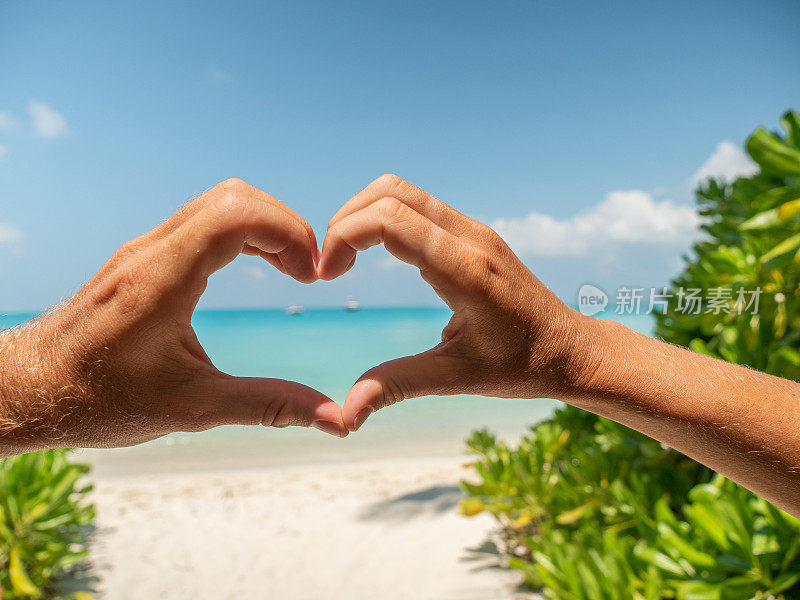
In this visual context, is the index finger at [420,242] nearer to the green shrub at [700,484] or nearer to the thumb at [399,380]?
the thumb at [399,380]

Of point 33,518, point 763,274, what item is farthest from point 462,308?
point 33,518

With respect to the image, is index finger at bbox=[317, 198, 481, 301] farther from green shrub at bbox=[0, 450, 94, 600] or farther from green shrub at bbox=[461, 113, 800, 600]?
green shrub at bbox=[0, 450, 94, 600]

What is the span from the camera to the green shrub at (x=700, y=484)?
229 centimetres

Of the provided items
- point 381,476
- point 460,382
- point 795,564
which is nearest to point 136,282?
point 460,382

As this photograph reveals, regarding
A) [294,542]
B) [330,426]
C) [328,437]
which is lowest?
[294,542]

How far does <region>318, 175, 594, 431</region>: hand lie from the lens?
1089mm

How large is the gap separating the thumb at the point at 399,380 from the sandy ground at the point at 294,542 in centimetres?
377

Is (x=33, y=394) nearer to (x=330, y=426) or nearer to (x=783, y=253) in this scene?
(x=330, y=426)

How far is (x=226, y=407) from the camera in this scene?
1.24 metres

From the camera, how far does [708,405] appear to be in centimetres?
120

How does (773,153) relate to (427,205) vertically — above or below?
above

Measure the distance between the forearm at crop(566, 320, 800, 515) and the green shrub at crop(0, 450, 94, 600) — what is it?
3.95 m

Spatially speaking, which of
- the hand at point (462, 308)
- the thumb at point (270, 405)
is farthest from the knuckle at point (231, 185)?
the thumb at point (270, 405)

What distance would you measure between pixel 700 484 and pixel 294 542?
4290 millimetres
